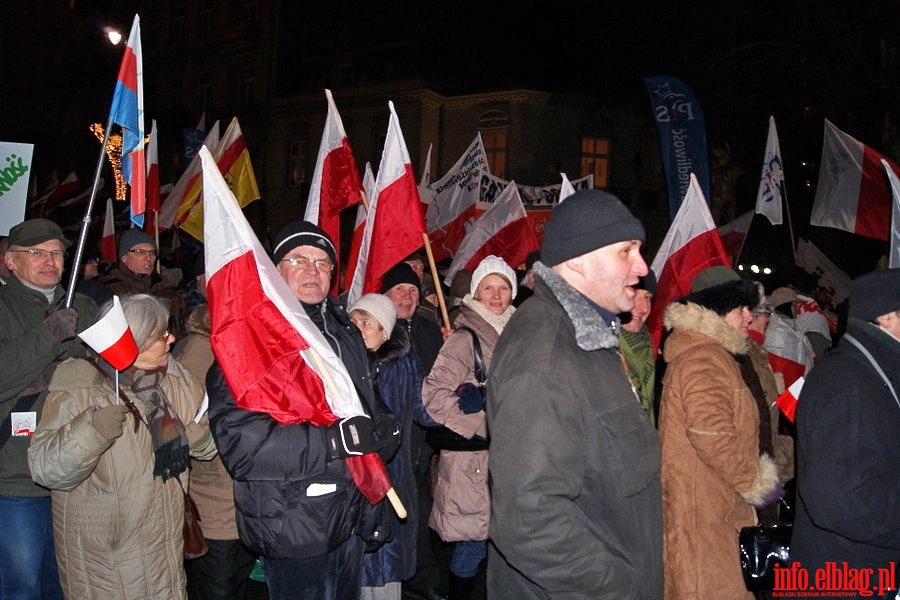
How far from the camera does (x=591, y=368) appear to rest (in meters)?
2.34

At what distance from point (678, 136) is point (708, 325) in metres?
5.43

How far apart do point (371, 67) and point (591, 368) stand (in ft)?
104

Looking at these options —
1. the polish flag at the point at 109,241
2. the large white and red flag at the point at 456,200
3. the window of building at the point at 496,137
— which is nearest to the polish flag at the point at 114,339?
the polish flag at the point at 109,241

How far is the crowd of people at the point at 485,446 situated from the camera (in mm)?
2287

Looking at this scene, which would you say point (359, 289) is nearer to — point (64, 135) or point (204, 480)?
point (204, 480)

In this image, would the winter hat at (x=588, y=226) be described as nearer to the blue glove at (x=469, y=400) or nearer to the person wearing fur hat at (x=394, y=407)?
the person wearing fur hat at (x=394, y=407)

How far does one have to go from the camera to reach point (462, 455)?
16.5ft

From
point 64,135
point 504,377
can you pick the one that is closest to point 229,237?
point 504,377

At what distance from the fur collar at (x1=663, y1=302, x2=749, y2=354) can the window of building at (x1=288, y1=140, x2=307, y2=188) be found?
100 feet

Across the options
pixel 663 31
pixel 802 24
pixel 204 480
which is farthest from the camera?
pixel 663 31

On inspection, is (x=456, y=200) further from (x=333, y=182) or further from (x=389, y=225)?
(x=389, y=225)

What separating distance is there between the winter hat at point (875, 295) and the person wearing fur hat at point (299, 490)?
2.12 m

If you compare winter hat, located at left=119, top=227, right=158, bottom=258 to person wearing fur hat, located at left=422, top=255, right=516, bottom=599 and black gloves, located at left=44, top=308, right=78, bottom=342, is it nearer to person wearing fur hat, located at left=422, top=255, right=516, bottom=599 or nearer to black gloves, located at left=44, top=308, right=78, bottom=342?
black gloves, located at left=44, top=308, right=78, bottom=342

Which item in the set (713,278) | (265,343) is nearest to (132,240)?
(265,343)
